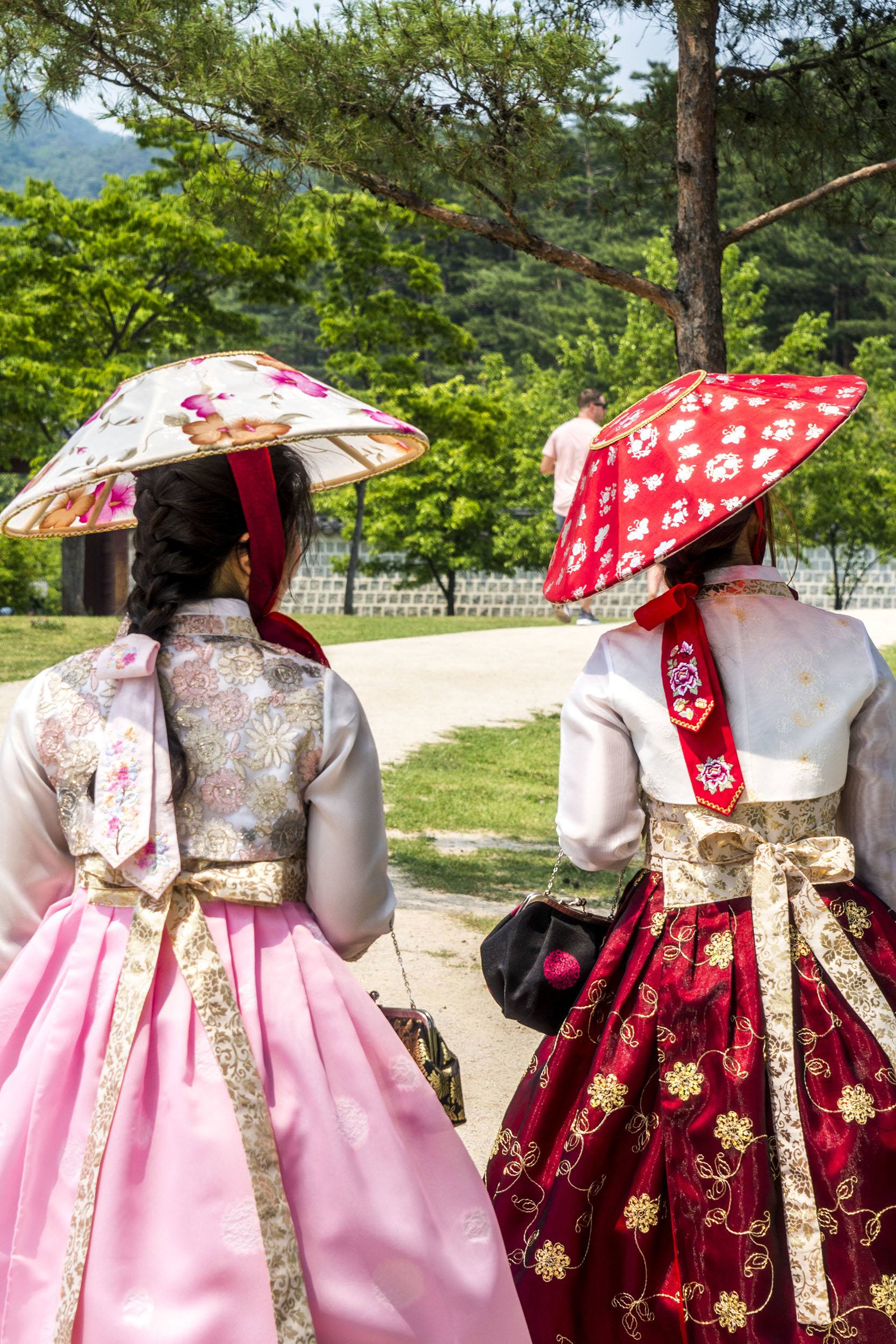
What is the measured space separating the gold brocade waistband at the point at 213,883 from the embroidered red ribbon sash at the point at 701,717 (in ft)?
2.38

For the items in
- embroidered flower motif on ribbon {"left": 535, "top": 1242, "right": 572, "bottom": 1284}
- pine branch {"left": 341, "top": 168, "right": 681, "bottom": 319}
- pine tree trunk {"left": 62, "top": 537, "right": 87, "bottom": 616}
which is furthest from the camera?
pine tree trunk {"left": 62, "top": 537, "right": 87, "bottom": 616}

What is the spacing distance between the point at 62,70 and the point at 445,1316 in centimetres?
383

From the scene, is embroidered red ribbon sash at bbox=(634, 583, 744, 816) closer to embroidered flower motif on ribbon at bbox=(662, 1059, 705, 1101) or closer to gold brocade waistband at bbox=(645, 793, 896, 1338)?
gold brocade waistband at bbox=(645, 793, 896, 1338)

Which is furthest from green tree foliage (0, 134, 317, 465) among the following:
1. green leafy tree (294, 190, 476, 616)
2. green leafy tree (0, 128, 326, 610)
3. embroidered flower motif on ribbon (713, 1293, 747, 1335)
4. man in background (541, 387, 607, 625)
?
embroidered flower motif on ribbon (713, 1293, 747, 1335)

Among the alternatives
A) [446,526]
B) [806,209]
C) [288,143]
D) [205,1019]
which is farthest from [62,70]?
[446,526]

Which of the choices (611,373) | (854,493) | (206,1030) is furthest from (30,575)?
(206,1030)

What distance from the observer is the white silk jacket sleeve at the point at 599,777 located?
7.65 ft

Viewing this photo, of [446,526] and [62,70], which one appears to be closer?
[62,70]

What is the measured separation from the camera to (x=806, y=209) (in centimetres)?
525

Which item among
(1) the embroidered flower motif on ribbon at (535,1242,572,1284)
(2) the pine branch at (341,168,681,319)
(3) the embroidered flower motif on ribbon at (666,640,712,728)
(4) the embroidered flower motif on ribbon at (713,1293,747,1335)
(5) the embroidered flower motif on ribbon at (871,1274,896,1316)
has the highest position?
(2) the pine branch at (341,168,681,319)

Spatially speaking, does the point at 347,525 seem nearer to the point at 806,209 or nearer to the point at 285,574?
the point at 806,209

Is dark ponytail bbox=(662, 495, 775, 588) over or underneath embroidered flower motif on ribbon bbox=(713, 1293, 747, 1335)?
over

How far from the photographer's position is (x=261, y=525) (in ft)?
6.33

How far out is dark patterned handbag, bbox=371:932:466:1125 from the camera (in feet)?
6.62
